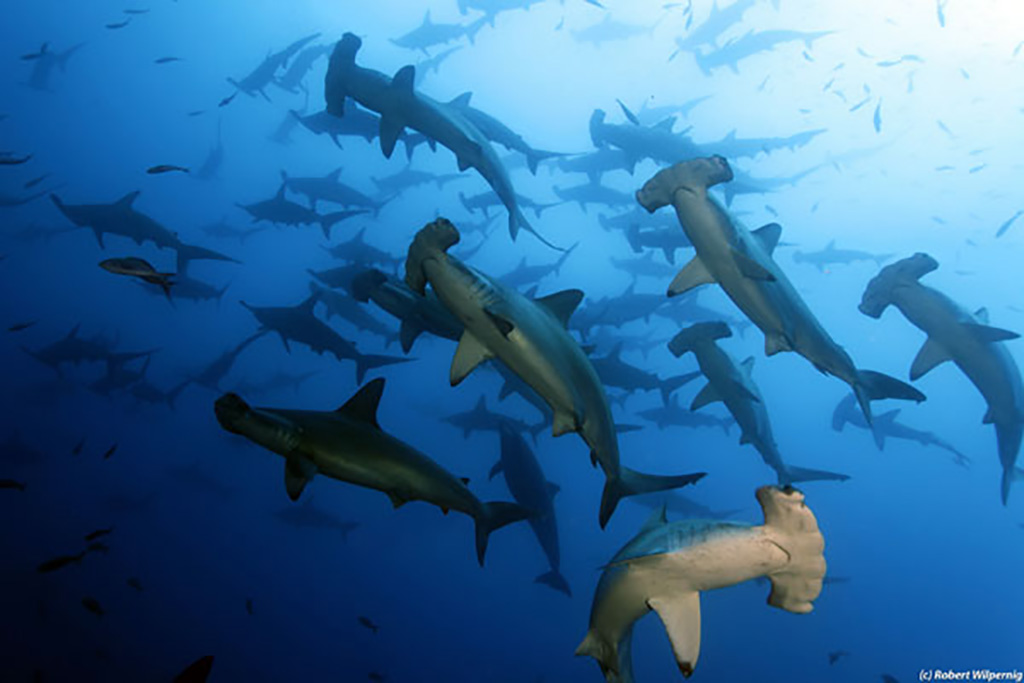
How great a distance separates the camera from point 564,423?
334cm

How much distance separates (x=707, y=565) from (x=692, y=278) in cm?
206

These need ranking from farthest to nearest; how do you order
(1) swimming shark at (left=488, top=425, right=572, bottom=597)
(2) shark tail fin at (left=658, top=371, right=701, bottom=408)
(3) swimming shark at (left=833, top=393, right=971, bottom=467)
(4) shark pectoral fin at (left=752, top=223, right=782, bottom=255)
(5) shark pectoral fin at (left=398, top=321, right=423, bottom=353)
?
1. (3) swimming shark at (left=833, top=393, right=971, bottom=467)
2. (2) shark tail fin at (left=658, top=371, right=701, bottom=408)
3. (1) swimming shark at (left=488, top=425, right=572, bottom=597)
4. (5) shark pectoral fin at (left=398, top=321, right=423, bottom=353)
5. (4) shark pectoral fin at (left=752, top=223, right=782, bottom=255)

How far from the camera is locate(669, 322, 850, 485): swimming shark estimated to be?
6.16 m

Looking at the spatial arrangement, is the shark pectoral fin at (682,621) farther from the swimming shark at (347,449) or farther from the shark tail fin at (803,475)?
the shark tail fin at (803,475)

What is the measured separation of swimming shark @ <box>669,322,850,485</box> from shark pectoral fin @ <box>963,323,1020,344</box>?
6.34 ft

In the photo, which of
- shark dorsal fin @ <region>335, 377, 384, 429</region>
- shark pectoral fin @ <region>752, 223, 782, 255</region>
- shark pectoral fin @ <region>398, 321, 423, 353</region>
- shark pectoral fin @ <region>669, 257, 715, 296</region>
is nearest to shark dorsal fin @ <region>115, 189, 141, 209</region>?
shark pectoral fin @ <region>398, 321, 423, 353</region>

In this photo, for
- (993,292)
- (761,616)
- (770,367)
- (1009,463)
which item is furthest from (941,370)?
(1009,463)

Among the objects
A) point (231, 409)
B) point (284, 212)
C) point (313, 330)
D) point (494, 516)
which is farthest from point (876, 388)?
point (284, 212)

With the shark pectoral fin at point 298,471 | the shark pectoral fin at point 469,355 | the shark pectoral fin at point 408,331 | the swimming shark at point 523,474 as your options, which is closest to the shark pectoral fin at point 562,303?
the shark pectoral fin at point 469,355

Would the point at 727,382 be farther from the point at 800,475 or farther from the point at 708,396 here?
the point at 800,475

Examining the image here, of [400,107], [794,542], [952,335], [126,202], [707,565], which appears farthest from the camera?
[126,202]

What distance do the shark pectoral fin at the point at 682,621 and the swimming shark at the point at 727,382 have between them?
337 centimetres

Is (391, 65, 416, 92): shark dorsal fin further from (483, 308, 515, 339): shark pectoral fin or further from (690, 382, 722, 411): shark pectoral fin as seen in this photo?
(690, 382, 722, 411): shark pectoral fin

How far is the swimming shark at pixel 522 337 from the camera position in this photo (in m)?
2.86
